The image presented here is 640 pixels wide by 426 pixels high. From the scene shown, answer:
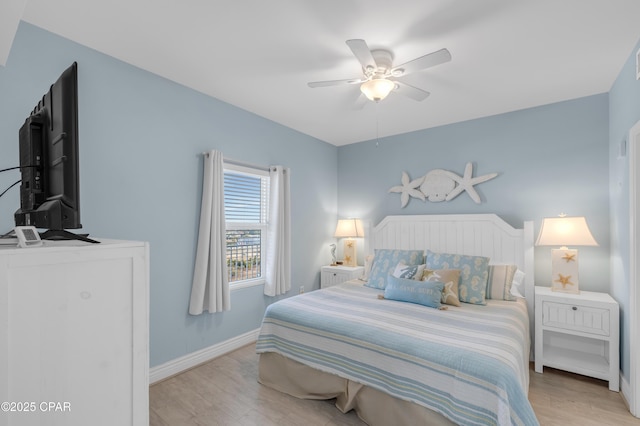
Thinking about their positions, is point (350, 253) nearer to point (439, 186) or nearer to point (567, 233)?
point (439, 186)

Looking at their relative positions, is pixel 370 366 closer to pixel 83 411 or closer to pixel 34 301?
pixel 83 411

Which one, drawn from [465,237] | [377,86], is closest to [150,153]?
[377,86]

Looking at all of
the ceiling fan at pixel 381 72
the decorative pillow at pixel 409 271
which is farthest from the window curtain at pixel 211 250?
the decorative pillow at pixel 409 271

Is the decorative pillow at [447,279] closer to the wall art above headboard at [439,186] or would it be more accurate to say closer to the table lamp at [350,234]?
the wall art above headboard at [439,186]

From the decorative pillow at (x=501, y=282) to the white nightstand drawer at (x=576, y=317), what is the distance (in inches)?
11.4

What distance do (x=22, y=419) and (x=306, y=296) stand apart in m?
2.19

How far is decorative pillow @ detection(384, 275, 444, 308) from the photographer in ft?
8.46

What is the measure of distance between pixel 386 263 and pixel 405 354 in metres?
1.58

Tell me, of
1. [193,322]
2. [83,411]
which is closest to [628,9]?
[83,411]

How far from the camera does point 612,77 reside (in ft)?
8.53

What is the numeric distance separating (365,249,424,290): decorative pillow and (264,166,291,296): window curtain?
3.29 feet

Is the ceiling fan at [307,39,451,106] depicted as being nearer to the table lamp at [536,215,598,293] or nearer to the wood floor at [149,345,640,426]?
the table lamp at [536,215,598,293]

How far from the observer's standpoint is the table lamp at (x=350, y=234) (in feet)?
14.0

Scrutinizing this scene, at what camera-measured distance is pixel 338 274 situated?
414 cm
